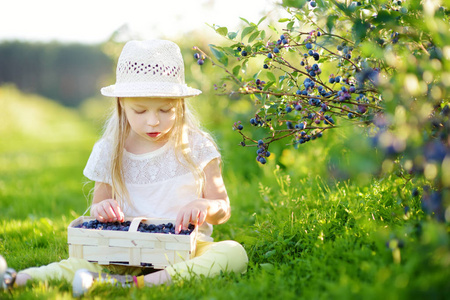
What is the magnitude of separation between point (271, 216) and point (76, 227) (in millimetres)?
1255

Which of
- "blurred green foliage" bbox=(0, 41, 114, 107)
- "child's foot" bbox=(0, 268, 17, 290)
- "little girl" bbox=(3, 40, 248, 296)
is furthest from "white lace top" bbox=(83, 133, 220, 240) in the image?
"blurred green foliage" bbox=(0, 41, 114, 107)

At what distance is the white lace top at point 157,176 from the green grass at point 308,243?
1.12 ft

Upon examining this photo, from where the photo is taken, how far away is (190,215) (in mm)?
2393

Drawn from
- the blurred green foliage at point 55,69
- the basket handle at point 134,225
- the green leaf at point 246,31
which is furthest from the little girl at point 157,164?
the blurred green foliage at point 55,69

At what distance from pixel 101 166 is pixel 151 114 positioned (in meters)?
0.56

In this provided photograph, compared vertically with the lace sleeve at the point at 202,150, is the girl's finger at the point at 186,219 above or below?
below

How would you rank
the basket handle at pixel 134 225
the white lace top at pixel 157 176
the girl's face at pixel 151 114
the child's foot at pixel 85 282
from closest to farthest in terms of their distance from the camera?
1. the child's foot at pixel 85 282
2. the basket handle at pixel 134 225
3. the girl's face at pixel 151 114
4. the white lace top at pixel 157 176

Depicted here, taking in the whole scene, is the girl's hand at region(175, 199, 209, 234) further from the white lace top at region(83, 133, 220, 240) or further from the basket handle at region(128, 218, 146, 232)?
the white lace top at region(83, 133, 220, 240)

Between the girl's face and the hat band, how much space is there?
0.28 ft

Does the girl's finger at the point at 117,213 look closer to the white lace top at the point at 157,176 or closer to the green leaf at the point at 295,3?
the white lace top at the point at 157,176

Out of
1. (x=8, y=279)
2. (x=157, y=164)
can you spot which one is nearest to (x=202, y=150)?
(x=157, y=164)

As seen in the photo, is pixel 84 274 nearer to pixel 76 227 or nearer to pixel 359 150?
pixel 76 227

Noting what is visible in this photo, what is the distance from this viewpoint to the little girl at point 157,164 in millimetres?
2379

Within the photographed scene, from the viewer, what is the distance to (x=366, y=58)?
2.26 meters
